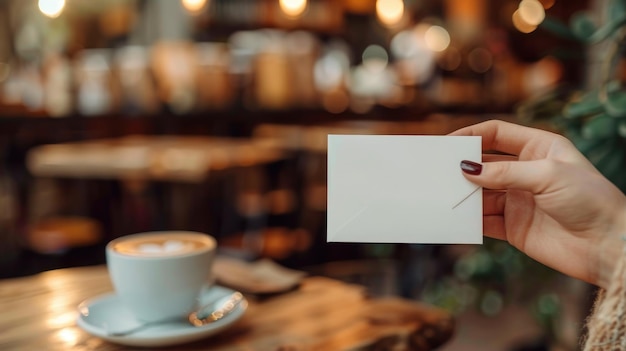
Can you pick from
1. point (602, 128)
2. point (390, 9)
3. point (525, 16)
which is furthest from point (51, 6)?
point (525, 16)

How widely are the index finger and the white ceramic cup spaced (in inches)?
17.1

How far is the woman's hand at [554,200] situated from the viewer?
2.60 ft

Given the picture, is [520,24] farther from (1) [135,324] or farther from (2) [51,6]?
(1) [135,324]

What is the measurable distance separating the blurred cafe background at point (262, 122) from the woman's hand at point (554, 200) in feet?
1.68

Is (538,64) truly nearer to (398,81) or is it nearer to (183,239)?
(398,81)

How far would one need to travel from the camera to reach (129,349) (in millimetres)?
919

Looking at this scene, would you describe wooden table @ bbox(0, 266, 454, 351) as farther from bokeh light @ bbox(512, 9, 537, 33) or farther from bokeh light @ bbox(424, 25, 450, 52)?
bokeh light @ bbox(512, 9, 537, 33)

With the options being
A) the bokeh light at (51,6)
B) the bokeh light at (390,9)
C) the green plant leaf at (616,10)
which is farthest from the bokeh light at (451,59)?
the green plant leaf at (616,10)

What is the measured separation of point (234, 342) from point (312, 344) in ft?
0.38

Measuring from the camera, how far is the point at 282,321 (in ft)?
3.46

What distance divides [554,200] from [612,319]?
0.16 m

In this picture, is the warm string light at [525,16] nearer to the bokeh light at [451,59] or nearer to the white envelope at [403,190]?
the bokeh light at [451,59]

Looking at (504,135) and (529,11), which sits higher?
(529,11)

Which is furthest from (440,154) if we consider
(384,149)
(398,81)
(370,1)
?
(370,1)
